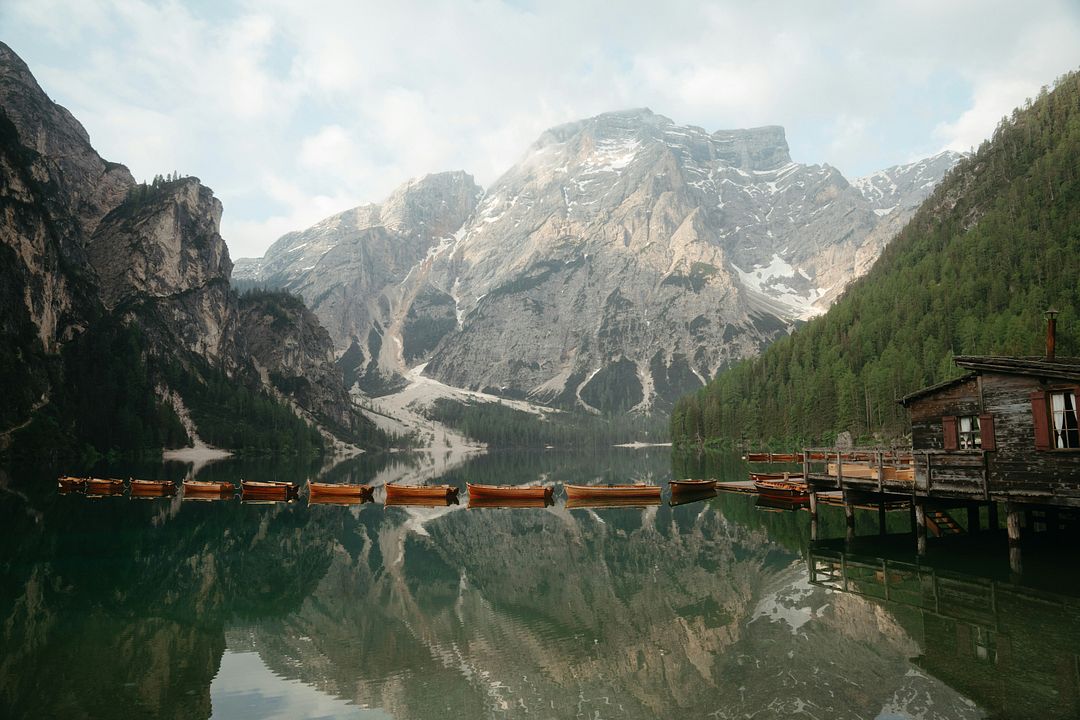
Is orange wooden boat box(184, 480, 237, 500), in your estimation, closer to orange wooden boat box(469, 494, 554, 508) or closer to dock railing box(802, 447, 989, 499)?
orange wooden boat box(469, 494, 554, 508)

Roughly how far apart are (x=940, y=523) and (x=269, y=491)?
6598cm

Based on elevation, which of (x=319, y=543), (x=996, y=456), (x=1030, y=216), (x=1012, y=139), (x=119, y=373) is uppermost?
(x=1012, y=139)

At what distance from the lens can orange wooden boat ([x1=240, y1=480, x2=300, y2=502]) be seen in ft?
235

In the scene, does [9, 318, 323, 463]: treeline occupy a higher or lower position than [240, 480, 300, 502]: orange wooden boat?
higher

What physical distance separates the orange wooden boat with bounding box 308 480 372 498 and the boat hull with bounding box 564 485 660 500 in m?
23.4

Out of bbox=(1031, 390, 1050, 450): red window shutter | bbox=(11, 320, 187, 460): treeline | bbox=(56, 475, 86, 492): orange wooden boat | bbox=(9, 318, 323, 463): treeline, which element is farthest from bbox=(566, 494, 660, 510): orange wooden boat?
bbox=(11, 320, 187, 460): treeline

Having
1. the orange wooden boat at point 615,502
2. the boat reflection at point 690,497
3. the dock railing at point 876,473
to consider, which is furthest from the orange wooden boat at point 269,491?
the dock railing at point 876,473

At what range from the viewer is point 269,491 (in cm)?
7231

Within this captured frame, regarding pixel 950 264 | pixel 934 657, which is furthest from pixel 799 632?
pixel 950 264

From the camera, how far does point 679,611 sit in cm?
2447

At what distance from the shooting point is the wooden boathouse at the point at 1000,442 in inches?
1057

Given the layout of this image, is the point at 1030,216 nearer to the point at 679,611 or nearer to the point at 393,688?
the point at 679,611

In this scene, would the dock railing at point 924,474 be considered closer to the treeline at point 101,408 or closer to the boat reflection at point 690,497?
the boat reflection at point 690,497

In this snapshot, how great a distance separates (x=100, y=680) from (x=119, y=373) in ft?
591
